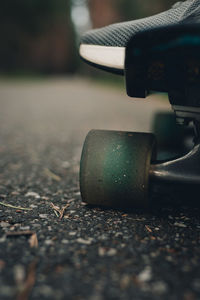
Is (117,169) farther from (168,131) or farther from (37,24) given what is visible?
(37,24)

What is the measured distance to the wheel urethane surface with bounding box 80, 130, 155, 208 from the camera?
1.25 metres

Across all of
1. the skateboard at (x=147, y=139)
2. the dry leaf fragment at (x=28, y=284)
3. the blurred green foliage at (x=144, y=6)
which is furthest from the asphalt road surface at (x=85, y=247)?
the blurred green foliage at (x=144, y=6)

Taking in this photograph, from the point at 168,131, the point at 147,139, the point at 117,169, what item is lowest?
the point at 168,131

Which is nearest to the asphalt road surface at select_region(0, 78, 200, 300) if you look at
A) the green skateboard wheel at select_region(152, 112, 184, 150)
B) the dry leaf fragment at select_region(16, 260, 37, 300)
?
the dry leaf fragment at select_region(16, 260, 37, 300)

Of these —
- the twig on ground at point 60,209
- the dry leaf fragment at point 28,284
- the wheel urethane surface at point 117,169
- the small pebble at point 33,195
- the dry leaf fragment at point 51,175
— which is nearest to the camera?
the dry leaf fragment at point 28,284

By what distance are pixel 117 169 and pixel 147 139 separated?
166 mm

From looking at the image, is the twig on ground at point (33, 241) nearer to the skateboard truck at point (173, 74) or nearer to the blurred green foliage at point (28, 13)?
the skateboard truck at point (173, 74)

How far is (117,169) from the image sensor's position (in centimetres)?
127

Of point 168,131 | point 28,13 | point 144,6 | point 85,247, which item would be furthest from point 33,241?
point 28,13

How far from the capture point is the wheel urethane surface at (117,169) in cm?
125

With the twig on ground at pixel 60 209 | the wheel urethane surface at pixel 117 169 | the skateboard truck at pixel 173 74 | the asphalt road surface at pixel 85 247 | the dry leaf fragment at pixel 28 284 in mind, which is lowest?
the twig on ground at pixel 60 209

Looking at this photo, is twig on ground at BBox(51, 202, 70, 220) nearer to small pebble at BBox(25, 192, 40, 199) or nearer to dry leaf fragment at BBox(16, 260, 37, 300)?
small pebble at BBox(25, 192, 40, 199)

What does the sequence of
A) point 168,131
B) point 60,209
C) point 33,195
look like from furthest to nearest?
point 168,131
point 33,195
point 60,209

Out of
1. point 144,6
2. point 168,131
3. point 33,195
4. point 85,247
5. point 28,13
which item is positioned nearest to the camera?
point 85,247
